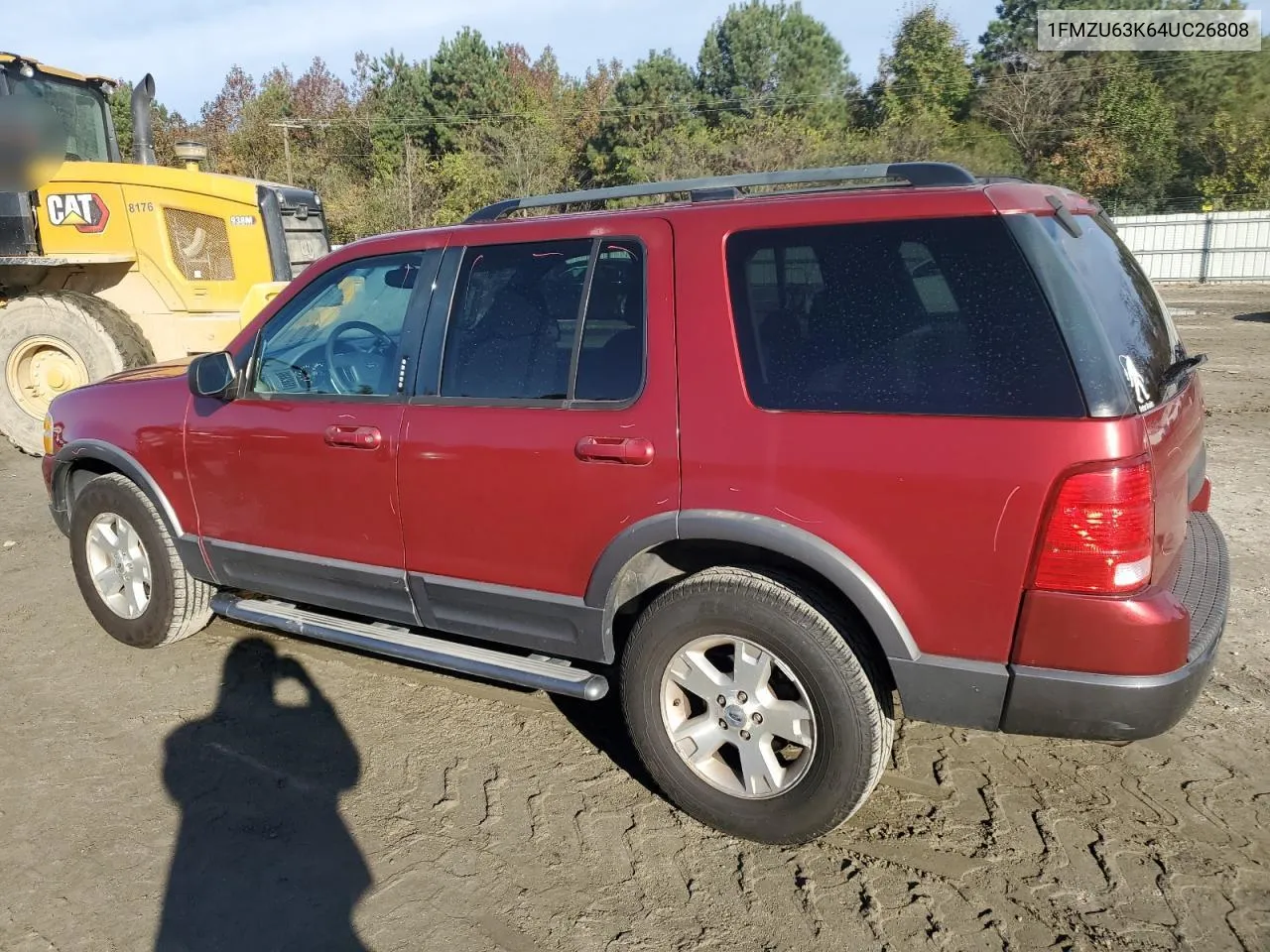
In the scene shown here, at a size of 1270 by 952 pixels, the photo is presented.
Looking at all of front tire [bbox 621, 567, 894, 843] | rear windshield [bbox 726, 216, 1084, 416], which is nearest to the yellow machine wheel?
front tire [bbox 621, 567, 894, 843]

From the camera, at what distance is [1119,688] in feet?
8.20

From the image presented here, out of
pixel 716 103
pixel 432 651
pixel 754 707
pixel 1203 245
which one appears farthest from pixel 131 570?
pixel 716 103

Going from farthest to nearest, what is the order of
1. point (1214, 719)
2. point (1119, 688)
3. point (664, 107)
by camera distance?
point (664, 107) → point (1214, 719) → point (1119, 688)

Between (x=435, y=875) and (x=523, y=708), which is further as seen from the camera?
(x=523, y=708)

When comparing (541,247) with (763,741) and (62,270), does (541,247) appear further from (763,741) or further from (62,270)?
(62,270)

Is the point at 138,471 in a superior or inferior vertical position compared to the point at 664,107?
inferior

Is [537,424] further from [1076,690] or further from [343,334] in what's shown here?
[1076,690]

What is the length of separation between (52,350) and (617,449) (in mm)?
7401

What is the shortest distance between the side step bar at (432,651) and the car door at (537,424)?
78 millimetres

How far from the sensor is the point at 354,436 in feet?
11.9

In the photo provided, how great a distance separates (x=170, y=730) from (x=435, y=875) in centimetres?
156

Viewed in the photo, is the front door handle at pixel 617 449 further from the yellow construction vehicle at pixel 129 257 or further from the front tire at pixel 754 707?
the yellow construction vehicle at pixel 129 257

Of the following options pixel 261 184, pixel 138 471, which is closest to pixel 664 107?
pixel 261 184

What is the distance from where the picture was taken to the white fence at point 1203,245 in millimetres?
27078
